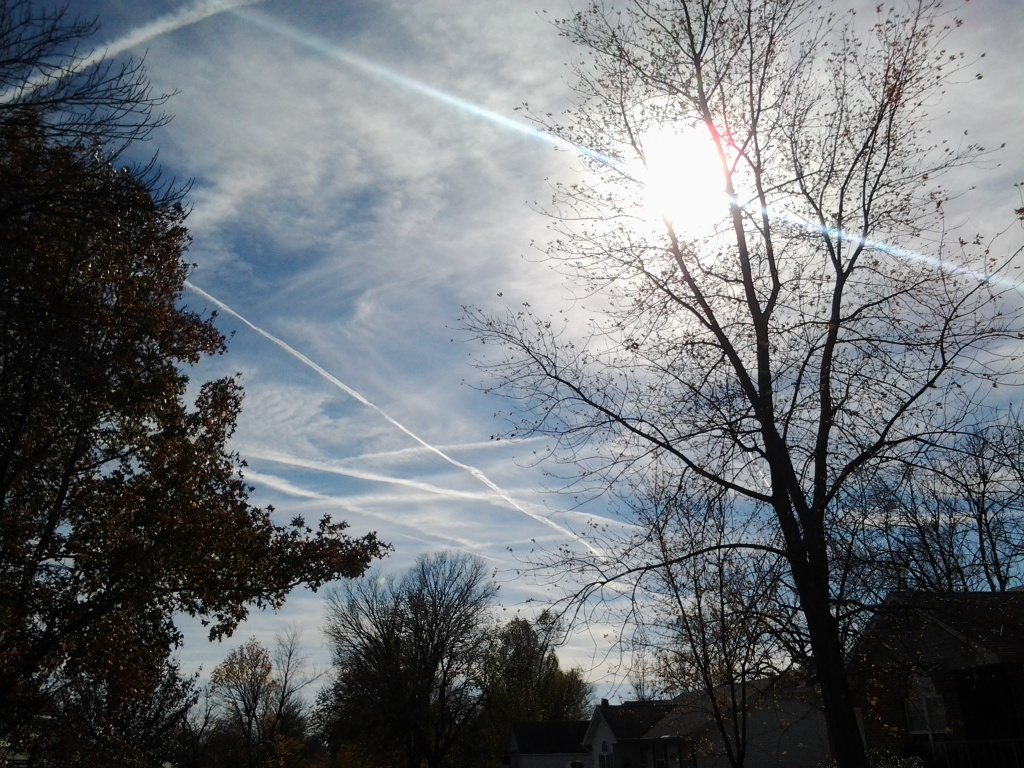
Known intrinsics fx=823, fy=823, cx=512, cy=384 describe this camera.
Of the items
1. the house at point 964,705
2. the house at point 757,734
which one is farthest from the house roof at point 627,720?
the house at point 964,705

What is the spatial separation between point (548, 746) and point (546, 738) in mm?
613

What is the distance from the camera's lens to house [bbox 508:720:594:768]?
55281 mm

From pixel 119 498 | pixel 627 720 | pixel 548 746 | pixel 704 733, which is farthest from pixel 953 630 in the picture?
pixel 548 746

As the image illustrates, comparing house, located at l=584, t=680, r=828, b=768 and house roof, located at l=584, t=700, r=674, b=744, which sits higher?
house roof, located at l=584, t=700, r=674, b=744

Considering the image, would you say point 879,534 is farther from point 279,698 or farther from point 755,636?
point 279,698

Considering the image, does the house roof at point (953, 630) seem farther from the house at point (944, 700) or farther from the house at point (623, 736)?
the house at point (623, 736)

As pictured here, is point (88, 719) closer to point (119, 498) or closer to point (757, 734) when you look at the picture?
point (119, 498)

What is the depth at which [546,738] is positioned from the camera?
5712cm

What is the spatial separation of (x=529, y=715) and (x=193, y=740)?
36445 mm

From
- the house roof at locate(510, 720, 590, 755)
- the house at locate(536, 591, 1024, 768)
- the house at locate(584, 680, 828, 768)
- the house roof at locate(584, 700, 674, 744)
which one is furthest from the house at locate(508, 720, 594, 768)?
the house at locate(536, 591, 1024, 768)

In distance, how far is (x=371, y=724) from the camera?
152 feet

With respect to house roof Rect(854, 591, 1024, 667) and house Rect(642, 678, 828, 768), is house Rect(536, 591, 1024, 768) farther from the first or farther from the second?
house Rect(642, 678, 828, 768)

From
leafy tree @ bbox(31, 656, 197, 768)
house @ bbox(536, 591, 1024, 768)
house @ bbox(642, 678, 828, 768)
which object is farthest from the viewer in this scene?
house @ bbox(642, 678, 828, 768)

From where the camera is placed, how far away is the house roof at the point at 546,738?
56188mm
